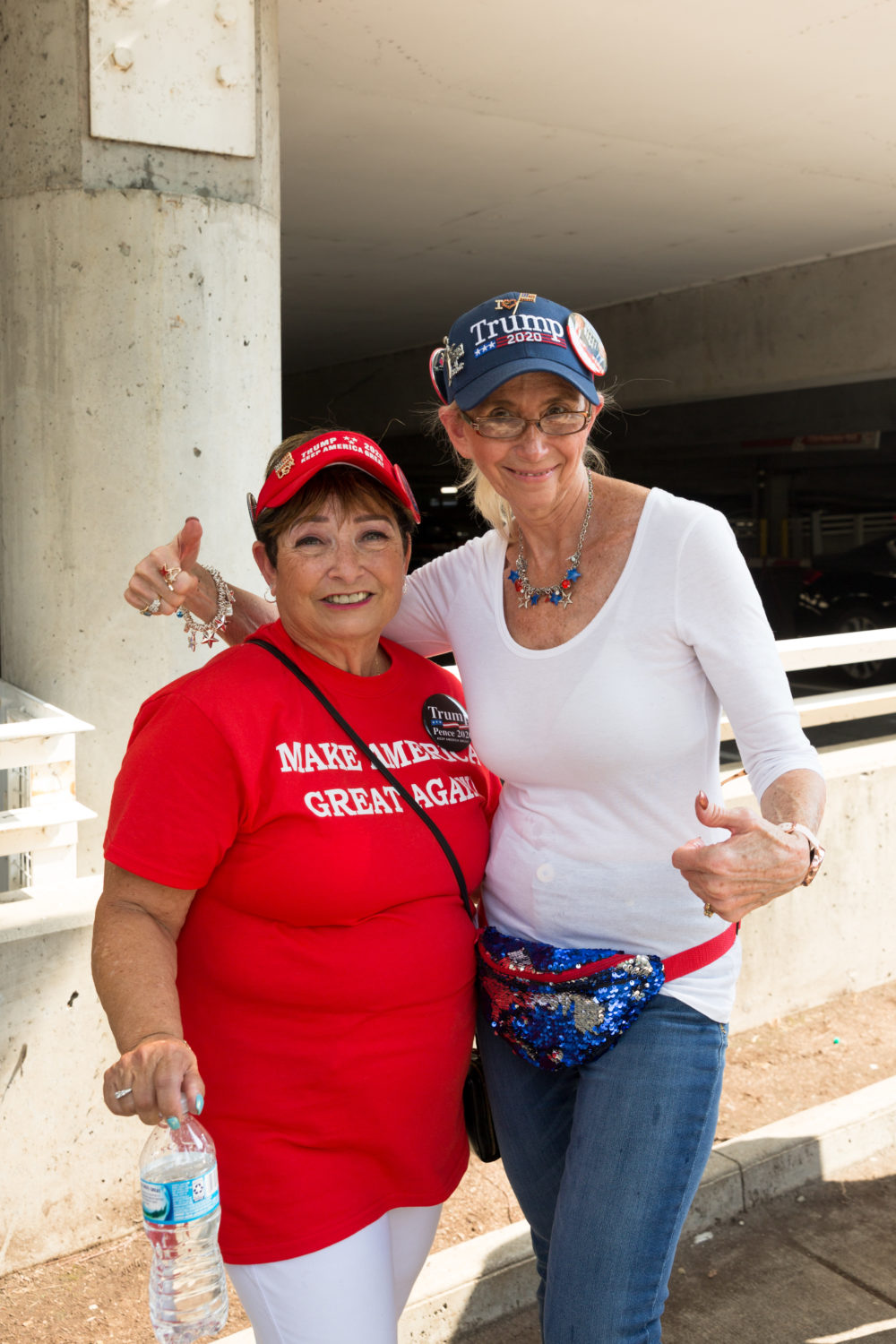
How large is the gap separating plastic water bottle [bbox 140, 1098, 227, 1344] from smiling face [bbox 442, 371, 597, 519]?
1.21 m

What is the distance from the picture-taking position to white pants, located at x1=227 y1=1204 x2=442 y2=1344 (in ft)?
6.36

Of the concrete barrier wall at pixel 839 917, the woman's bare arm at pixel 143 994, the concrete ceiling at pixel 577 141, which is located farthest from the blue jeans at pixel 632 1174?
the concrete ceiling at pixel 577 141

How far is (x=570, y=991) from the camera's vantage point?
2072mm

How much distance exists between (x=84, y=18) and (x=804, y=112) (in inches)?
191

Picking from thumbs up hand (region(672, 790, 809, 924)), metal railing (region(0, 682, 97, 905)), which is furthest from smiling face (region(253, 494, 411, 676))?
metal railing (region(0, 682, 97, 905))

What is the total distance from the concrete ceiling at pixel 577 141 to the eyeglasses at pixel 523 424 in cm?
389

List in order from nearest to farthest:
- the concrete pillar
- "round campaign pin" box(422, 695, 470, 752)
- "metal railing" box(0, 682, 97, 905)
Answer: "round campaign pin" box(422, 695, 470, 752) → "metal railing" box(0, 682, 97, 905) → the concrete pillar

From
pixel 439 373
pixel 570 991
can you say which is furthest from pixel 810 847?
pixel 439 373

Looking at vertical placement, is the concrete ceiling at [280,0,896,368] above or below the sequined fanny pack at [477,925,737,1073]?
above

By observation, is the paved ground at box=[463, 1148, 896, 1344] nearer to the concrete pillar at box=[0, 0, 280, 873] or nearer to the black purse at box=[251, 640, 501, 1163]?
the black purse at box=[251, 640, 501, 1163]

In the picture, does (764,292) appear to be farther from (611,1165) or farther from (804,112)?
(611,1165)

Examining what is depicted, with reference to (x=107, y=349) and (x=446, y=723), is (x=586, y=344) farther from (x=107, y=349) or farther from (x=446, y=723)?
(x=107, y=349)

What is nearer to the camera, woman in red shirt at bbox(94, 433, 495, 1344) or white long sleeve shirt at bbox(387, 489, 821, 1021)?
woman in red shirt at bbox(94, 433, 495, 1344)

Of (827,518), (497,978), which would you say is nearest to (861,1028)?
(497,978)
